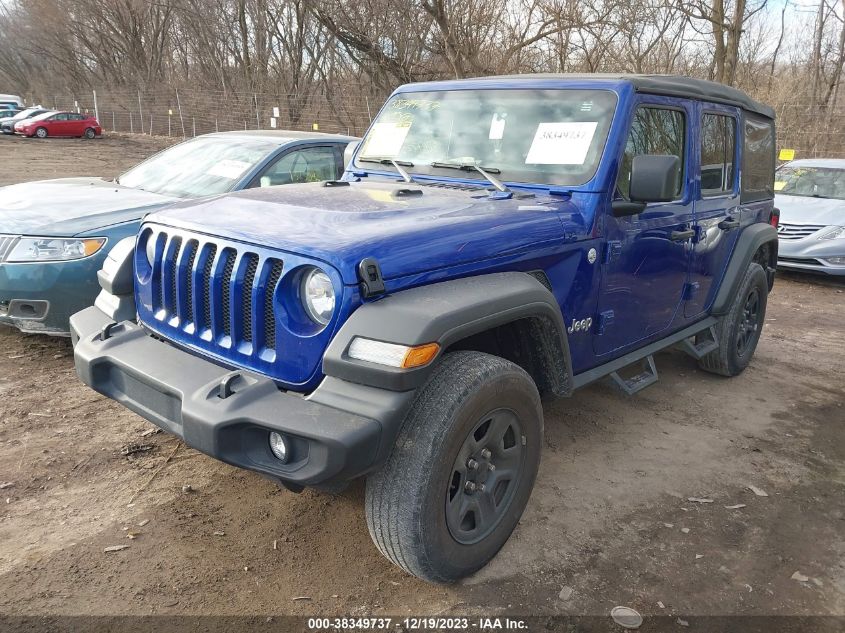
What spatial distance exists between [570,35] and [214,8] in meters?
24.1

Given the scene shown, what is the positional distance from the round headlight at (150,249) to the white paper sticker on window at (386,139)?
1.49 meters

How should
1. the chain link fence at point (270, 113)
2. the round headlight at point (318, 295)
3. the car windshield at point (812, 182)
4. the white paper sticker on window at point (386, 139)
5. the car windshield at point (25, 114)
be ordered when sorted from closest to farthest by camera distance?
the round headlight at point (318, 295) < the white paper sticker on window at point (386, 139) < the car windshield at point (812, 182) < the chain link fence at point (270, 113) < the car windshield at point (25, 114)

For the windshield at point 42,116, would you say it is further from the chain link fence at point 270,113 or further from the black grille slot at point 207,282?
the black grille slot at point 207,282

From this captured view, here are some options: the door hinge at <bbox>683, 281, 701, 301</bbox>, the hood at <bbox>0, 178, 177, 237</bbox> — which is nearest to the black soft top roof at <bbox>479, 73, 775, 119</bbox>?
the door hinge at <bbox>683, 281, 701, 301</bbox>

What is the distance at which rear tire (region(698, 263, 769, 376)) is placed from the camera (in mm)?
4859

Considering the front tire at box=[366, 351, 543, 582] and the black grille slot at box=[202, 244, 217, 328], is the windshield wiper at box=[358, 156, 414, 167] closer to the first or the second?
the black grille slot at box=[202, 244, 217, 328]

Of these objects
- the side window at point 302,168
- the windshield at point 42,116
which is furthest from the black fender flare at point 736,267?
the windshield at point 42,116

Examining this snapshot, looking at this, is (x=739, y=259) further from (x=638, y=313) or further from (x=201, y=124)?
(x=201, y=124)

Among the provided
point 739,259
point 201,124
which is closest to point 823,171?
point 739,259

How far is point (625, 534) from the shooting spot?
10.2ft

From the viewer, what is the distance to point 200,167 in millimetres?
5555

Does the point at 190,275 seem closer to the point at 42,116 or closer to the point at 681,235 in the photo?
the point at 681,235

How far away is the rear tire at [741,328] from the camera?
4859 mm

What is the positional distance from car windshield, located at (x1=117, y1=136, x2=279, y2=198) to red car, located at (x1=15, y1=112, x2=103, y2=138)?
30.0m
